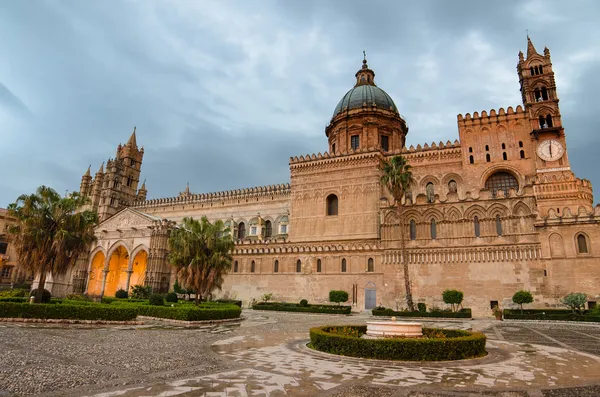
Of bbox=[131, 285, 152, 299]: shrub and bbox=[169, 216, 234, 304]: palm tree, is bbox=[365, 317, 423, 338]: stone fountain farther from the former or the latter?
bbox=[131, 285, 152, 299]: shrub

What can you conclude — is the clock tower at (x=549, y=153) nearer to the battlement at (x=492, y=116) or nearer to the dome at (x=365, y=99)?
the battlement at (x=492, y=116)

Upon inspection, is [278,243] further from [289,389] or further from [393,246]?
[289,389]

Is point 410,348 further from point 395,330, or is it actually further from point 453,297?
point 453,297

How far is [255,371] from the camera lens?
25.8 feet

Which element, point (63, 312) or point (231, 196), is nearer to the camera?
point (63, 312)

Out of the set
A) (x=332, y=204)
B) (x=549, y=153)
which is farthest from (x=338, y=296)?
(x=549, y=153)

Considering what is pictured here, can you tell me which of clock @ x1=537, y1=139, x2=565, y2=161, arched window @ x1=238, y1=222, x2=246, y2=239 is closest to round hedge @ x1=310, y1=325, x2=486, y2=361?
clock @ x1=537, y1=139, x2=565, y2=161

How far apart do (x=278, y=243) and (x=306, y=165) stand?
30.9 ft

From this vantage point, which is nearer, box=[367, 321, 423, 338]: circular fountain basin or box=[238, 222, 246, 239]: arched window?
box=[367, 321, 423, 338]: circular fountain basin

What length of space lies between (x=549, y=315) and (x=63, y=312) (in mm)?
27397

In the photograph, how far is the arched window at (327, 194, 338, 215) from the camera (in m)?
39.4

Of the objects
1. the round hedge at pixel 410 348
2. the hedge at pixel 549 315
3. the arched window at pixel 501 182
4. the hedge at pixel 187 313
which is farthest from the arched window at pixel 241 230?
the round hedge at pixel 410 348

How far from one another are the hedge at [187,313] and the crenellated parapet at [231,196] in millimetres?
25881

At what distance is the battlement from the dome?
1023cm
